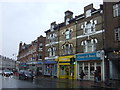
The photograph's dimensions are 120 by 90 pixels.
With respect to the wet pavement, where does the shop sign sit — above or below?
above

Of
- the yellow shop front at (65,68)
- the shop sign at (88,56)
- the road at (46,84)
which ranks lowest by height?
the road at (46,84)

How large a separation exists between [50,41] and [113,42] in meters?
→ 17.6

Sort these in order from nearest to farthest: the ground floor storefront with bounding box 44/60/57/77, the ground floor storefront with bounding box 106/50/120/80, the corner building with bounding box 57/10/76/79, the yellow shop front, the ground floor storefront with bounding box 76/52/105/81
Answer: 1. the ground floor storefront with bounding box 106/50/120/80
2. the ground floor storefront with bounding box 76/52/105/81
3. the yellow shop front
4. the corner building with bounding box 57/10/76/79
5. the ground floor storefront with bounding box 44/60/57/77

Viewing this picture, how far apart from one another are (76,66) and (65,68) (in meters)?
3.48

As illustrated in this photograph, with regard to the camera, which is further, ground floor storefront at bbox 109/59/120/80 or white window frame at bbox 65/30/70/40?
white window frame at bbox 65/30/70/40

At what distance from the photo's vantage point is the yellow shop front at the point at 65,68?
28794 millimetres

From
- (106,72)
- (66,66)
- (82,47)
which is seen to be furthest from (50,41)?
(106,72)

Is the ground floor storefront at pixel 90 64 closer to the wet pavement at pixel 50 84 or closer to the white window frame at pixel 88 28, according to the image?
the wet pavement at pixel 50 84

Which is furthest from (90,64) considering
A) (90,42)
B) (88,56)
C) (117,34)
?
(117,34)

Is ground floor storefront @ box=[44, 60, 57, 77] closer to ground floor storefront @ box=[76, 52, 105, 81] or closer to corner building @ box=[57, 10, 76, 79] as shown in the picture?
corner building @ box=[57, 10, 76, 79]

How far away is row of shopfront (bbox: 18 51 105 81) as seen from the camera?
23.4 metres

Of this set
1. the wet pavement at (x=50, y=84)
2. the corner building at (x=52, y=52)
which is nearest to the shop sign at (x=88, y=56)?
the wet pavement at (x=50, y=84)

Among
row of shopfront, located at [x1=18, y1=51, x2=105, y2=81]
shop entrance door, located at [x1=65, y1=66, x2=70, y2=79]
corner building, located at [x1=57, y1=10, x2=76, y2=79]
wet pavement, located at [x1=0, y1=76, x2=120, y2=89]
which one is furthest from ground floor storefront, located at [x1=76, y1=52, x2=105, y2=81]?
shop entrance door, located at [x1=65, y1=66, x2=70, y2=79]

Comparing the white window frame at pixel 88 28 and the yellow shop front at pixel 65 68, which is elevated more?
the white window frame at pixel 88 28
